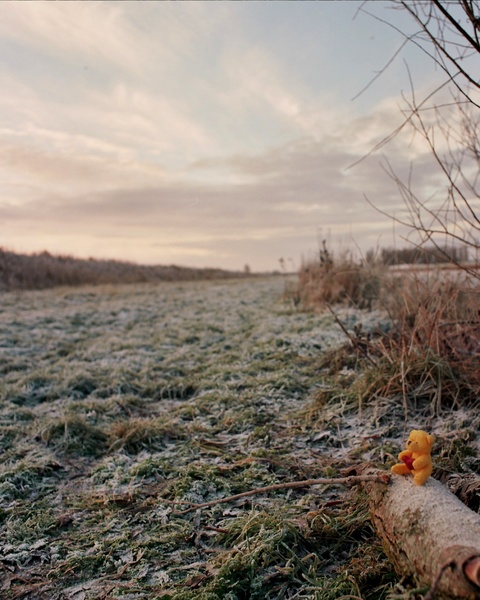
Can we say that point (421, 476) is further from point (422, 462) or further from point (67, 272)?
point (67, 272)

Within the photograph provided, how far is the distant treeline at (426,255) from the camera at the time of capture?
3.25m

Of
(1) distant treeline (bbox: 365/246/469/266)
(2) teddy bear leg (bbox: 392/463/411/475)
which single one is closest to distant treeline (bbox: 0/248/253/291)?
(1) distant treeline (bbox: 365/246/469/266)

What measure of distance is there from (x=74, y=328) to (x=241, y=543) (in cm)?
673

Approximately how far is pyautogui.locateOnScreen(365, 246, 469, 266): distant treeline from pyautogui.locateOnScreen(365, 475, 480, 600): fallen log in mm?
1481

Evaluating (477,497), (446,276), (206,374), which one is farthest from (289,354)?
(477,497)

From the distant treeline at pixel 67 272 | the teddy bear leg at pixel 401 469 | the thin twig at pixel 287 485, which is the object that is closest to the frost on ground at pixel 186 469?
the thin twig at pixel 287 485

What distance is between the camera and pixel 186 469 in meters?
2.98

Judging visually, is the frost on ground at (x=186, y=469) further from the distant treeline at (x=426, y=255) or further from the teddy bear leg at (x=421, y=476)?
the distant treeline at (x=426, y=255)

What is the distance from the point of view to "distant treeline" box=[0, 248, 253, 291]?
16.2 m

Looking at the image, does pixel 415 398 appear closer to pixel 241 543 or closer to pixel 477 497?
pixel 477 497

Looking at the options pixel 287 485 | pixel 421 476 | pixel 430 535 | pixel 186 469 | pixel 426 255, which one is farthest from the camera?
pixel 426 255

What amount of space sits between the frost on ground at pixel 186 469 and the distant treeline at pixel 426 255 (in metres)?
0.90

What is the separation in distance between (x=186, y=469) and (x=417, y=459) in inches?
60.1

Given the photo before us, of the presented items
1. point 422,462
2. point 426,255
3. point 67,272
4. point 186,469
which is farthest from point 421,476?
point 67,272
